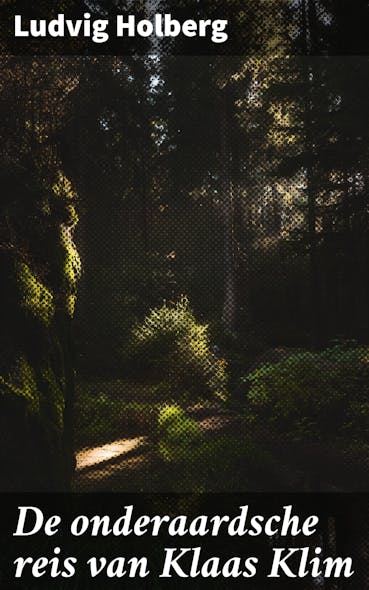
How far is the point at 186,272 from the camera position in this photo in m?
21.4

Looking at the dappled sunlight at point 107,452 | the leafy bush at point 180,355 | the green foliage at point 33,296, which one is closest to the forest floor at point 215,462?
the dappled sunlight at point 107,452


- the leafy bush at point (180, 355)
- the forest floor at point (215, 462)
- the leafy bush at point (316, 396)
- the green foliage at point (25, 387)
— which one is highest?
the leafy bush at point (180, 355)

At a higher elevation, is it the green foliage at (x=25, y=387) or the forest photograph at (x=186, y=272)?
the forest photograph at (x=186, y=272)

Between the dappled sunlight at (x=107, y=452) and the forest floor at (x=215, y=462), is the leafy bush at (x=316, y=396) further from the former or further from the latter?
the dappled sunlight at (x=107, y=452)

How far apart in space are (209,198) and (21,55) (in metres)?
16.3

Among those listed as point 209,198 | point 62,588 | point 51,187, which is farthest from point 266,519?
point 209,198

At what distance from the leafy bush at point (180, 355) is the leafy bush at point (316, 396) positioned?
84.6 inches

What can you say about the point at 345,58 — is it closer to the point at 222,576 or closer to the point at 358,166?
the point at 358,166

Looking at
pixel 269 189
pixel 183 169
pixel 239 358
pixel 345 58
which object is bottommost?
pixel 239 358

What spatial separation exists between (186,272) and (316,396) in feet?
37.1

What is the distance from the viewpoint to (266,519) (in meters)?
5.88

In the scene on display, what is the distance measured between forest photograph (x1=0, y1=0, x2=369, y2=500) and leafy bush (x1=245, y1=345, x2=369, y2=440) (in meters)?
0.04

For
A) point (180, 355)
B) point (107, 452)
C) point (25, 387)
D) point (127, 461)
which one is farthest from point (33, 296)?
point (180, 355)

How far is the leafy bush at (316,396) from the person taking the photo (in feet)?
33.8
